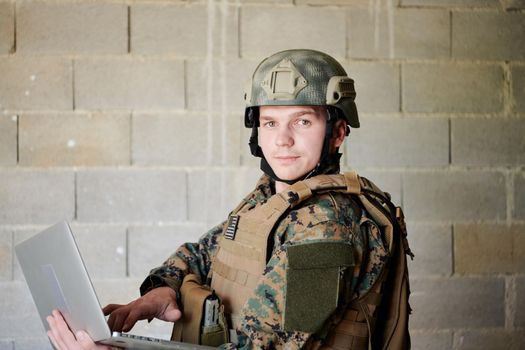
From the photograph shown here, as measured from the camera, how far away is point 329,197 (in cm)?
152

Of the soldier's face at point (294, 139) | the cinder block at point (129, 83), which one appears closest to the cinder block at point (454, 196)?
the cinder block at point (129, 83)

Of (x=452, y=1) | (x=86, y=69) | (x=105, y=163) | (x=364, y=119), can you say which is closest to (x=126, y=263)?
(x=105, y=163)

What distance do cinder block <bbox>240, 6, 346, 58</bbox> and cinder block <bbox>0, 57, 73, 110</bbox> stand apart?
0.77 m

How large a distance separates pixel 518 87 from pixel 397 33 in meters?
0.60

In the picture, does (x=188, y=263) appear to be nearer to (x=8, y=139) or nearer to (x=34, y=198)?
(x=34, y=198)

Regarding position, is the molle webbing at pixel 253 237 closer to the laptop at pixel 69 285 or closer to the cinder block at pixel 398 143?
the laptop at pixel 69 285

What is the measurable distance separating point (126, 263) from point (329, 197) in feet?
4.92

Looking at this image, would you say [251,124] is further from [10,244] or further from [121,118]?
[10,244]

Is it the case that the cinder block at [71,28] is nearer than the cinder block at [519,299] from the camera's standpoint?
Yes

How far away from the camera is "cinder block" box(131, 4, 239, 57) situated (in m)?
2.78

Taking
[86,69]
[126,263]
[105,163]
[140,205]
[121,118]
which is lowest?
[126,263]

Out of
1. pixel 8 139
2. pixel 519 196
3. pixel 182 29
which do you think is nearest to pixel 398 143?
pixel 519 196

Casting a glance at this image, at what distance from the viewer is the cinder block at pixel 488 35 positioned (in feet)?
9.46

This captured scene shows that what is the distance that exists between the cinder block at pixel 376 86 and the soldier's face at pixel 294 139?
1235mm
